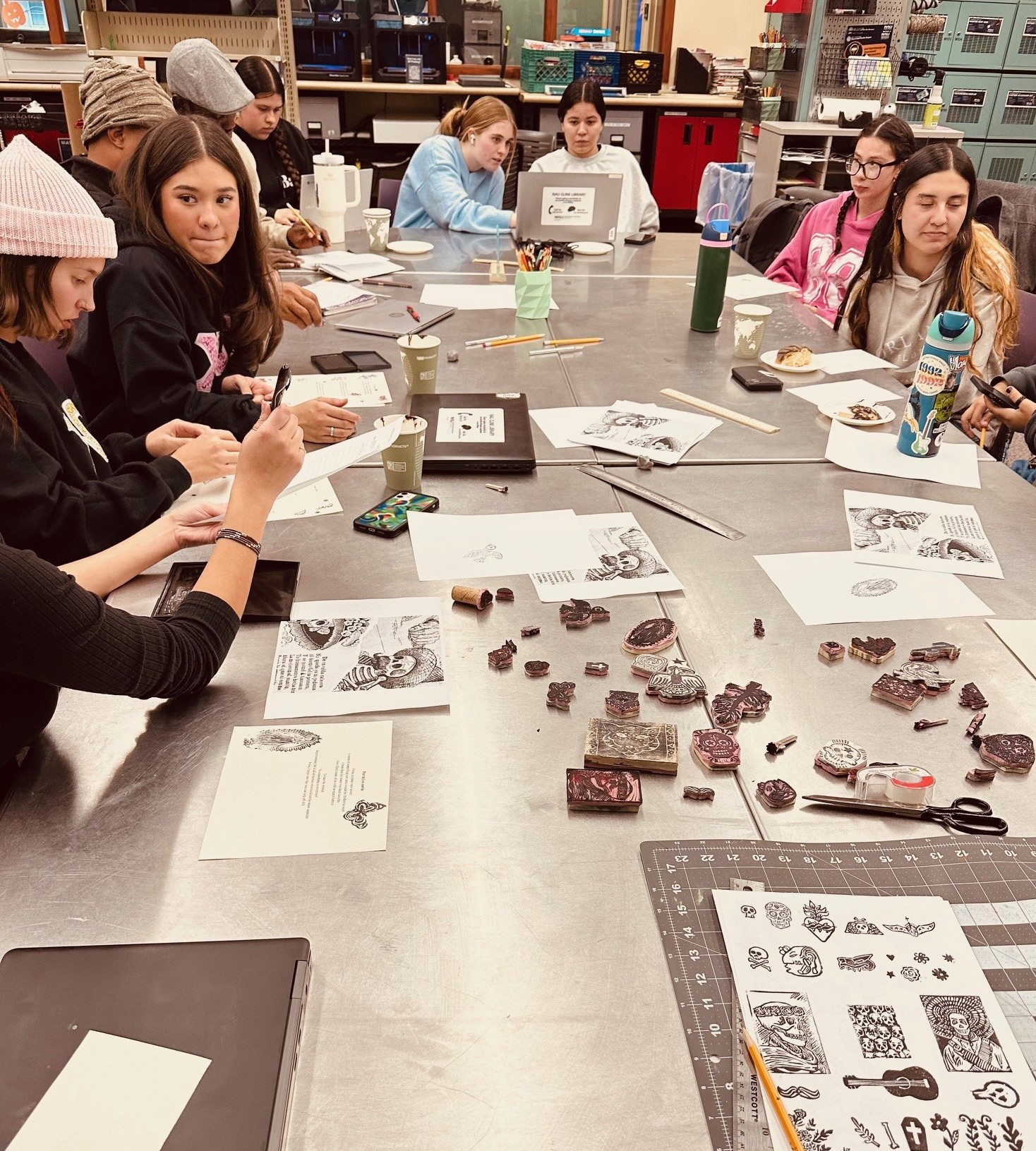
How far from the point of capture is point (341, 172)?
3.26 meters

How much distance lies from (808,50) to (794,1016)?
244 inches

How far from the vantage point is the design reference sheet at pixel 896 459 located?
5.79 ft

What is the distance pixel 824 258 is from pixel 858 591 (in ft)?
6.49

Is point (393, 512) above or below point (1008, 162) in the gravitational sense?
below

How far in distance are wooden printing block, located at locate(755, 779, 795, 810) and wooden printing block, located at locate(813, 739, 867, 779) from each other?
6 centimetres

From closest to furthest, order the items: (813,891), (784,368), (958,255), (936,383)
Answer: (813,891) → (936,383) → (784,368) → (958,255)

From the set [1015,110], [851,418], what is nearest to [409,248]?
[851,418]

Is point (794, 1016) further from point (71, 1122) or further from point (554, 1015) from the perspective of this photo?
point (71, 1122)

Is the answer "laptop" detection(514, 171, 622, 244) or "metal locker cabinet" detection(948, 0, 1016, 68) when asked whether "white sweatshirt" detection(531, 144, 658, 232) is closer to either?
"laptop" detection(514, 171, 622, 244)

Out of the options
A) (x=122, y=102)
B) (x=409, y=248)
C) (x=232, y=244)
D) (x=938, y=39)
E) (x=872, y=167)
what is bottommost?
(x=409, y=248)

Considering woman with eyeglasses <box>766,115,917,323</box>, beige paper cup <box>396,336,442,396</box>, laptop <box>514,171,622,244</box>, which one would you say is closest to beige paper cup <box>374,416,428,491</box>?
beige paper cup <box>396,336,442,396</box>

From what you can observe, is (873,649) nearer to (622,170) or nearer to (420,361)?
(420,361)

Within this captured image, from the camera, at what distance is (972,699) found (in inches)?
45.4

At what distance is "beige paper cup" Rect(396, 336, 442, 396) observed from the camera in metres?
1.95
